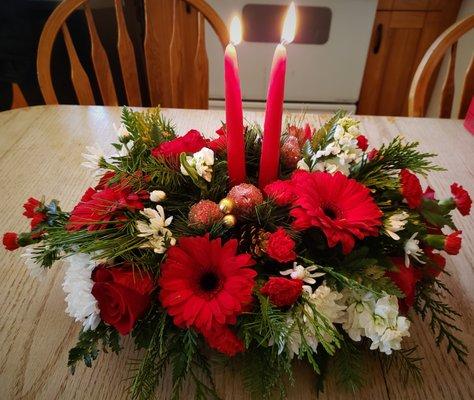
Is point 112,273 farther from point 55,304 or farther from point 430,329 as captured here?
point 430,329

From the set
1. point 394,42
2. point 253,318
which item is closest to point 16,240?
point 253,318

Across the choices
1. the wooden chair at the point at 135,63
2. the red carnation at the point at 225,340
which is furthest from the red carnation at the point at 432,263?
the wooden chair at the point at 135,63

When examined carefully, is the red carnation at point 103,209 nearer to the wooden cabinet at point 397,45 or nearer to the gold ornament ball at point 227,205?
the gold ornament ball at point 227,205

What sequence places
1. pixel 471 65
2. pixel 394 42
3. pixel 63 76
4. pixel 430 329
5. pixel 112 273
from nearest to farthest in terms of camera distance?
pixel 112 273 → pixel 430 329 → pixel 471 65 → pixel 63 76 → pixel 394 42

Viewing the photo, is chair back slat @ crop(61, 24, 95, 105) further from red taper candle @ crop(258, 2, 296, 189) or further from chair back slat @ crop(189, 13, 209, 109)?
red taper candle @ crop(258, 2, 296, 189)

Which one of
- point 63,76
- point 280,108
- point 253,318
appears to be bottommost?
point 63,76

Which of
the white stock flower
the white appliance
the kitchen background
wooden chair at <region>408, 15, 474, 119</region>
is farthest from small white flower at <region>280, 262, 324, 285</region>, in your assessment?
the white appliance

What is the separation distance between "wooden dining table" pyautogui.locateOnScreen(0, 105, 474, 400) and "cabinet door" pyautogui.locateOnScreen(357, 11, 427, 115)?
1.24m

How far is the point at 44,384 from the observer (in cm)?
42

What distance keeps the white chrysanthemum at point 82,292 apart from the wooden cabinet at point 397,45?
1.85 meters

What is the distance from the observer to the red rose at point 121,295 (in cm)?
35

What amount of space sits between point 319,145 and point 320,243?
0.15m

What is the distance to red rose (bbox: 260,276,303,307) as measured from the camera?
353mm

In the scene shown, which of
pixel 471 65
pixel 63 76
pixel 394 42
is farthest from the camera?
pixel 394 42
